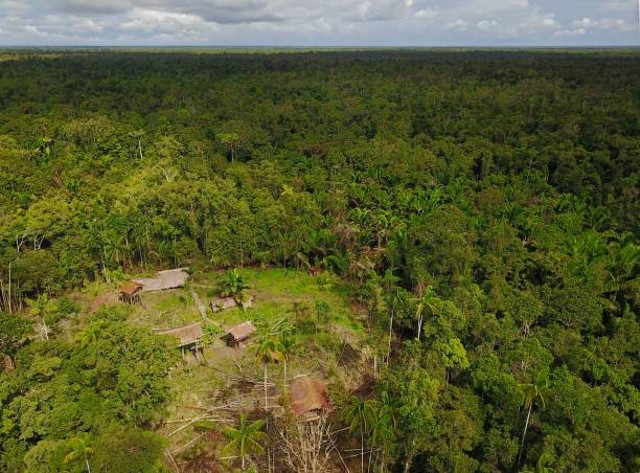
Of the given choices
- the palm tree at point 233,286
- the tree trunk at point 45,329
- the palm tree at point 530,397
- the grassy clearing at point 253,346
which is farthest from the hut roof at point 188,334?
the palm tree at point 530,397

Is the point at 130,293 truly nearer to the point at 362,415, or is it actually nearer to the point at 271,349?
the point at 271,349

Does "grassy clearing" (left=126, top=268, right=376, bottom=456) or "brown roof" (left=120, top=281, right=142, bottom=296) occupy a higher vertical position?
"brown roof" (left=120, top=281, right=142, bottom=296)

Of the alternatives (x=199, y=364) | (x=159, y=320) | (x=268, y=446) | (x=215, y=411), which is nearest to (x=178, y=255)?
(x=159, y=320)

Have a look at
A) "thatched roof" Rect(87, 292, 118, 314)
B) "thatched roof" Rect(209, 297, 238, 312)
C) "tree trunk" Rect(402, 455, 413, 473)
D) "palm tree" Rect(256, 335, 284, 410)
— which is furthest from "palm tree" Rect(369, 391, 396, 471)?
"thatched roof" Rect(87, 292, 118, 314)

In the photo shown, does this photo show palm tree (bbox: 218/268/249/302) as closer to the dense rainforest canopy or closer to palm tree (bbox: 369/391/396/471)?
the dense rainforest canopy

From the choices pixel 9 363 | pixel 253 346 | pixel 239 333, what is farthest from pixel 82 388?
pixel 239 333
